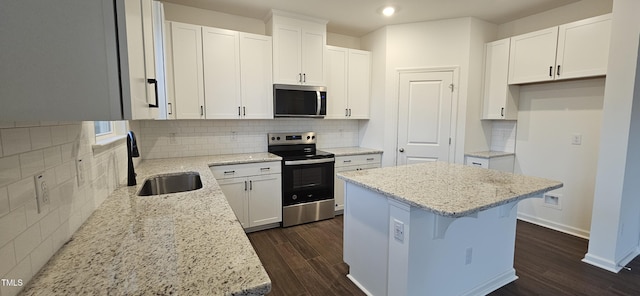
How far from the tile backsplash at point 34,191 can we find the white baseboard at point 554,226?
177 inches

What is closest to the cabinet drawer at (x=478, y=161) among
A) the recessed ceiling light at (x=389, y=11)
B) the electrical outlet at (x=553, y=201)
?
the electrical outlet at (x=553, y=201)

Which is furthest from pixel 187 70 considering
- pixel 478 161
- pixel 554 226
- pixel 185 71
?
pixel 554 226

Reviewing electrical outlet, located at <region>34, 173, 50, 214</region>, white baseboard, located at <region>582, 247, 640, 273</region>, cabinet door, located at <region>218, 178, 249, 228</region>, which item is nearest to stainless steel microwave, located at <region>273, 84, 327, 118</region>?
cabinet door, located at <region>218, 178, 249, 228</region>

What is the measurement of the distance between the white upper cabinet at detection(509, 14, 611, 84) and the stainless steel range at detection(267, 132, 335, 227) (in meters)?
2.60

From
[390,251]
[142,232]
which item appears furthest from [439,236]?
[142,232]

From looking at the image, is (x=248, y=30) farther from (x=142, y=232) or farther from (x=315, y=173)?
(x=142, y=232)

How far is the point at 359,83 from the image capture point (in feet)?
13.3

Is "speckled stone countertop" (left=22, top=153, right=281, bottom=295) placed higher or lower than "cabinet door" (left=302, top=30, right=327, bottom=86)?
lower

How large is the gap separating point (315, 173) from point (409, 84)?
5.87 feet

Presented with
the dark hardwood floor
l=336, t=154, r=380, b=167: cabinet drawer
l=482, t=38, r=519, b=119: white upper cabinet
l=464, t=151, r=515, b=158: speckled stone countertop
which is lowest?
the dark hardwood floor

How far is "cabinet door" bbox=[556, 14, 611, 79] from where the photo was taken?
2701mm

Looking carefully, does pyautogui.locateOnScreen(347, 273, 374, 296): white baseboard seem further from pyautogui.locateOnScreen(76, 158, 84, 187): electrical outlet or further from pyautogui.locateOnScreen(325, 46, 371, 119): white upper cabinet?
pyautogui.locateOnScreen(325, 46, 371, 119): white upper cabinet

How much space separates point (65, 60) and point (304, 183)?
292cm

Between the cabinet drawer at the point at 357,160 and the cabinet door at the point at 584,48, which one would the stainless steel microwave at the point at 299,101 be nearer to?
the cabinet drawer at the point at 357,160
